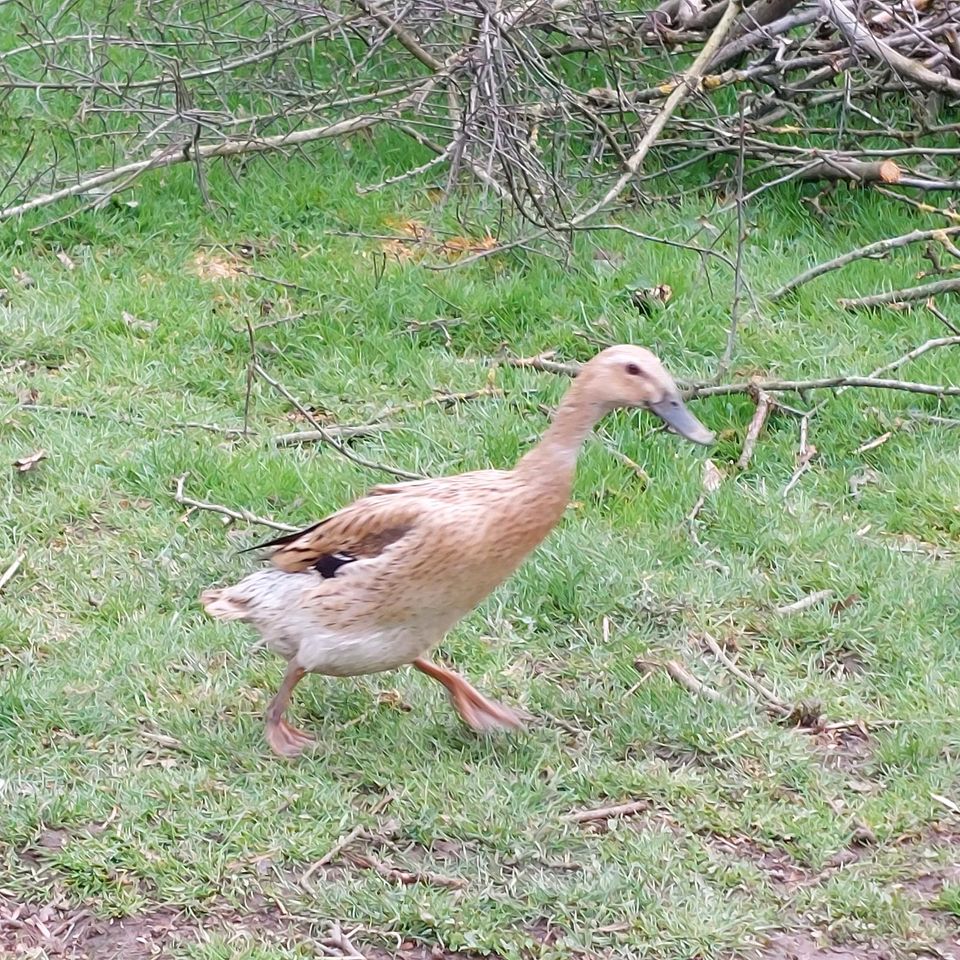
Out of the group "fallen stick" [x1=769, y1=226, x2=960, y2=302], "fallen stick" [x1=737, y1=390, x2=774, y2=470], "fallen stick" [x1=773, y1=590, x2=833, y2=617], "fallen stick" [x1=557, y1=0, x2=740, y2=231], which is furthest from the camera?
"fallen stick" [x1=557, y1=0, x2=740, y2=231]

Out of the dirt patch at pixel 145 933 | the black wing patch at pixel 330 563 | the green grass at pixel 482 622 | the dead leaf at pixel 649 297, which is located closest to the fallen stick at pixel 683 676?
the green grass at pixel 482 622

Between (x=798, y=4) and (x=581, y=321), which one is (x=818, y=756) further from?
(x=798, y=4)

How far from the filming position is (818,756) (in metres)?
4.52

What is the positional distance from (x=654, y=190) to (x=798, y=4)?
4.20ft

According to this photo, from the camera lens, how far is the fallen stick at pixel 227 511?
Answer: 215 inches

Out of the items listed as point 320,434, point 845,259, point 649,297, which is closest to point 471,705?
point 320,434

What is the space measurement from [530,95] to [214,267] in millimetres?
1785

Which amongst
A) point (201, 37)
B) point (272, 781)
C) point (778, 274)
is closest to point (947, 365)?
point (778, 274)

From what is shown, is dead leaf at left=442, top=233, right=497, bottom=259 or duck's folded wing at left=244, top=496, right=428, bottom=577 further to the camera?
dead leaf at left=442, top=233, right=497, bottom=259

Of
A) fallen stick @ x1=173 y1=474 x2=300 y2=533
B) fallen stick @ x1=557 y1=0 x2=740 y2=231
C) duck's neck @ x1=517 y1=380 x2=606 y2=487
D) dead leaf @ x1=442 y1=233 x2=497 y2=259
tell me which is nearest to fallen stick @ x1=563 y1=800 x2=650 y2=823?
duck's neck @ x1=517 y1=380 x2=606 y2=487

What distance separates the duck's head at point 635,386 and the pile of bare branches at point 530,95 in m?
2.67

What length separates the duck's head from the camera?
4301 mm

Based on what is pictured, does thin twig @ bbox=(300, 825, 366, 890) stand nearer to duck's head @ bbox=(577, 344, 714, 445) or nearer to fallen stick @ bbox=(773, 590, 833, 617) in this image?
duck's head @ bbox=(577, 344, 714, 445)

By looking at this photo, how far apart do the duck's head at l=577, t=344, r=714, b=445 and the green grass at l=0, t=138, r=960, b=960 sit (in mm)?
912
